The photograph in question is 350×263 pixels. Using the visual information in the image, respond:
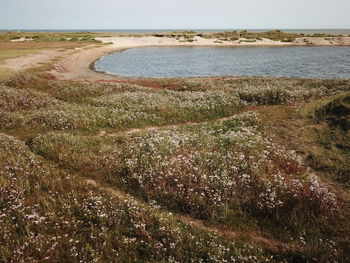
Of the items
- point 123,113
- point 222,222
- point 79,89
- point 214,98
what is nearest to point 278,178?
point 222,222

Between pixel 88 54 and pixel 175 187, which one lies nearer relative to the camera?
pixel 175 187

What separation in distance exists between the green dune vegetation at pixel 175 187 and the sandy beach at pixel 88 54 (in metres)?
33.7

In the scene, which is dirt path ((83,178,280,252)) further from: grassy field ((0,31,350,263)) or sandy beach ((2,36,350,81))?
sandy beach ((2,36,350,81))

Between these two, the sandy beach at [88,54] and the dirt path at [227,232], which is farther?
the sandy beach at [88,54]

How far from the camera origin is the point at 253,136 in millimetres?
18953

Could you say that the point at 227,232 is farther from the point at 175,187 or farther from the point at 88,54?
the point at 88,54

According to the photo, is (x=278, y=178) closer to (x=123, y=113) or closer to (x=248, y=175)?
(x=248, y=175)

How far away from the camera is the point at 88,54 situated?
88562mm

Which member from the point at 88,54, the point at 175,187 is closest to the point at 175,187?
the point at 175,187

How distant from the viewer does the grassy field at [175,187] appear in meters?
9.84

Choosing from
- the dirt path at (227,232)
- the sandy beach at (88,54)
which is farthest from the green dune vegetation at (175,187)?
the sandy beach at (88,54)

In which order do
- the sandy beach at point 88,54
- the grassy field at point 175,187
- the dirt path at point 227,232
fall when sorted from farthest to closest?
the sandy beach at point 88,54, the dirt path at point 227,232, the grassy field at point 175,187

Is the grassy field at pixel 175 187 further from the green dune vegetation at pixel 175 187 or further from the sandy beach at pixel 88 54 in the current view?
the sandy beach at pixel 88 54

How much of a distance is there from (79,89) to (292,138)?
24.8m
